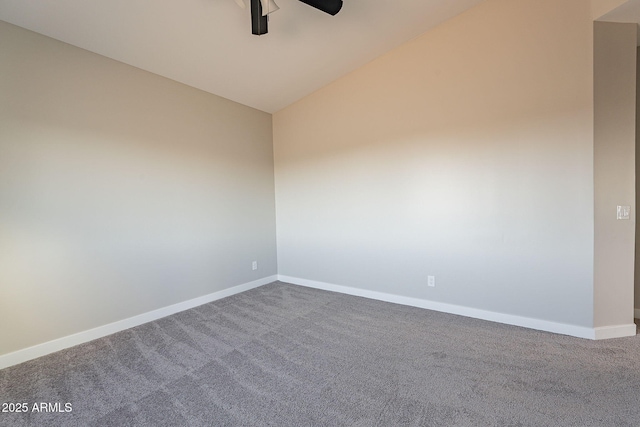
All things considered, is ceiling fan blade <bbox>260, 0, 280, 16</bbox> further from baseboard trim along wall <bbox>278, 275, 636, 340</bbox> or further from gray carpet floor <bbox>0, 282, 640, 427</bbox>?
baseboard trim along wall <bbox>278, 275, 636, 340</bbox>

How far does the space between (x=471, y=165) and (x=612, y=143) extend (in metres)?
1.03

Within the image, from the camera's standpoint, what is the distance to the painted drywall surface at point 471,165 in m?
2.30

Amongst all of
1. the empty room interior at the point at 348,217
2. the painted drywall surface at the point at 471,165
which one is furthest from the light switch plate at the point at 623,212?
the painted drywall surface at the point at 471,165

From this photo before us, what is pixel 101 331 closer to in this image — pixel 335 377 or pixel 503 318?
pixel 335 377

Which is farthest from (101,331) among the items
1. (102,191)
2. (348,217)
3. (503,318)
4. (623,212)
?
(623,212)

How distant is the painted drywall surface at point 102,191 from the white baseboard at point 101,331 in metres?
0.05

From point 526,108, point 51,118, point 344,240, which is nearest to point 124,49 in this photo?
point 51,118

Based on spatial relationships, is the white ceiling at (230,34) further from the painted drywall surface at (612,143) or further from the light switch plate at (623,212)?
the light switch plate at (623,212)

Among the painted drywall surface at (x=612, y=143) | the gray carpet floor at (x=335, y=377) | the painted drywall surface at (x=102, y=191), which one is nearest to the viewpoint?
the gray carpet floor at (x=335, y=377)

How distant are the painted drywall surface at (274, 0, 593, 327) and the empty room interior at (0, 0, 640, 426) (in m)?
0.02

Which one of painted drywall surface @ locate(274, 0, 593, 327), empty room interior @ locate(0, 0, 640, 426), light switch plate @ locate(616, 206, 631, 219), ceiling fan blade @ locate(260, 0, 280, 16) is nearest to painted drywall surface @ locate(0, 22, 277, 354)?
empty room interior @ locate(0, 0, 640, 426)

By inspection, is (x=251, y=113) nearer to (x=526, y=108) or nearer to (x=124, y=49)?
(x=124, y=49)

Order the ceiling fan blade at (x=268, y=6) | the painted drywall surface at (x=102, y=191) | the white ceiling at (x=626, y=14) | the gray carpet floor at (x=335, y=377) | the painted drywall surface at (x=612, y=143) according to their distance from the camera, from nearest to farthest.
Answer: the gray carpet floor at (x=335, y=377) → the ceiling fan blade at (x=268, y=6) → the white ceiling at (x=626, y=14) → the painted drywall surface at (x=102, y=191) → the painted drywall surface at (x=612, y=143)

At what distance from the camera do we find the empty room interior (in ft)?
5.80
